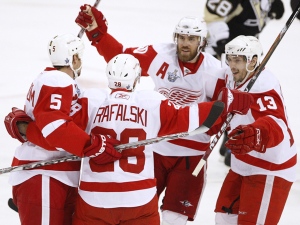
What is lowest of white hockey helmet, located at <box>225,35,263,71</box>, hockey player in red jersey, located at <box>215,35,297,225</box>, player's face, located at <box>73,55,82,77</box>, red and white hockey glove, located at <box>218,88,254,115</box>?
hockey player in red jersey, located at <box>215,35,297,225</box>

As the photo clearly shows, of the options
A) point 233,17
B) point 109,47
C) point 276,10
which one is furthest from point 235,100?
point 276,10

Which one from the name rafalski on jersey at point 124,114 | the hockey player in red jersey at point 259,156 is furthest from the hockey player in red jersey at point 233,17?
the name rafalski on jersey at point 124,114

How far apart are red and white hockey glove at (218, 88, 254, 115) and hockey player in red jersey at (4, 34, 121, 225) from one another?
491mm

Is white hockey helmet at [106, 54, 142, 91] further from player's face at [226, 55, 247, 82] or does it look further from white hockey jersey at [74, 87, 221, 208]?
player's face at [226, 55, 247, 82]

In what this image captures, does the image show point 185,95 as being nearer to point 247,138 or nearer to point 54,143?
point 247,138

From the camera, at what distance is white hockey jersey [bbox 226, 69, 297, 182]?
347 centimetres

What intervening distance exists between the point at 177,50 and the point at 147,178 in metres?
0.95

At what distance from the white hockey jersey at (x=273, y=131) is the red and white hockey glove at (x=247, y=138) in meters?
0.11

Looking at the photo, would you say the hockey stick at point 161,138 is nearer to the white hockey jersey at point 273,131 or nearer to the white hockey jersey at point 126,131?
the white hockey jersey at point 126,131

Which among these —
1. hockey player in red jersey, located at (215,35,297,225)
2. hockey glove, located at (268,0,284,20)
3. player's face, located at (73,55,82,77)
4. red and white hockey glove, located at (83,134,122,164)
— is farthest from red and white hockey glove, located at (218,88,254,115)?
hockey glove, located at (268,0,284,20)

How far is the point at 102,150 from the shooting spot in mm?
2994

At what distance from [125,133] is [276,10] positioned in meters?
3.12

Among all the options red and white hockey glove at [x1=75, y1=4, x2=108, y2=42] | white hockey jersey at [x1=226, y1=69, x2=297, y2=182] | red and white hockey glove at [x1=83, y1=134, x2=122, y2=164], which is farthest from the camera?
red and white hockey glove at [x1=75, y1=4, x2=108, y2=42]

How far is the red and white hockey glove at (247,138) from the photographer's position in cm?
325
